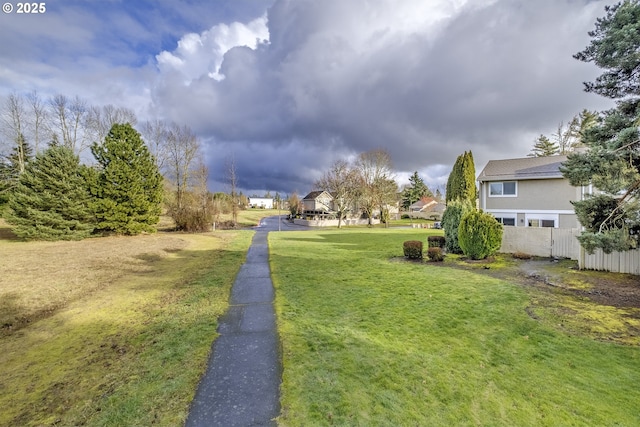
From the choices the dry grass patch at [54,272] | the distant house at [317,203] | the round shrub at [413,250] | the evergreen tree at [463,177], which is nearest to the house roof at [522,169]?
the evergreen tree at [463,177]

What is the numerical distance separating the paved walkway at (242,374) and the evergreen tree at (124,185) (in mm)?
21061

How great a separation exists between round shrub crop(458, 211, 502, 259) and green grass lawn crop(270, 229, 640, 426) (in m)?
5.10

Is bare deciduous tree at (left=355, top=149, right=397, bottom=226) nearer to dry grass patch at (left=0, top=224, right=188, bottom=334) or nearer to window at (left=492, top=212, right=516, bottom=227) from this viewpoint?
window at (left=492, top=212, right=516, bottom=227)

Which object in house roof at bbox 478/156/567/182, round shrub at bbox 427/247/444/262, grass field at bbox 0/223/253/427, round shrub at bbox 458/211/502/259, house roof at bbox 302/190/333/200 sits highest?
house roof at bbox 302/190/333/200

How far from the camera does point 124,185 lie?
22969 millimetres

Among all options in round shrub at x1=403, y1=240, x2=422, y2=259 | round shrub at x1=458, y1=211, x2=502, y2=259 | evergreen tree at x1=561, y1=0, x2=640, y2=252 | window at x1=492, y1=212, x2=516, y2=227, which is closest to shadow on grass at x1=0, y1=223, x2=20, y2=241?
round shrub at x1=403, y1=240, x2=422, y2=259

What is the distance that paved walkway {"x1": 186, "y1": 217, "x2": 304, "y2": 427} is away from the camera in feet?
10.5

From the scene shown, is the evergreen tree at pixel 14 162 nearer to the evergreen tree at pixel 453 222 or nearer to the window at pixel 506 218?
the evergreen tree at pixel 453 222

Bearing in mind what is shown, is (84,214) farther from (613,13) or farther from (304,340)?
(613,13)

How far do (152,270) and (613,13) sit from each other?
56.1 feet

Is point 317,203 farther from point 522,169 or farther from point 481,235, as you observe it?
point 481,235

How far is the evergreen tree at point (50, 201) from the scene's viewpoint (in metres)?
19.6

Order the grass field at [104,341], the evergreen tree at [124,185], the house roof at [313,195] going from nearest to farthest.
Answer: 1. the grass field at [104,341]
2. the evergreen tree at [124,185]
3. the house roof at [313,195]

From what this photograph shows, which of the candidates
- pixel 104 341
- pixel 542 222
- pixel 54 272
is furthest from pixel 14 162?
pixel 542 222
